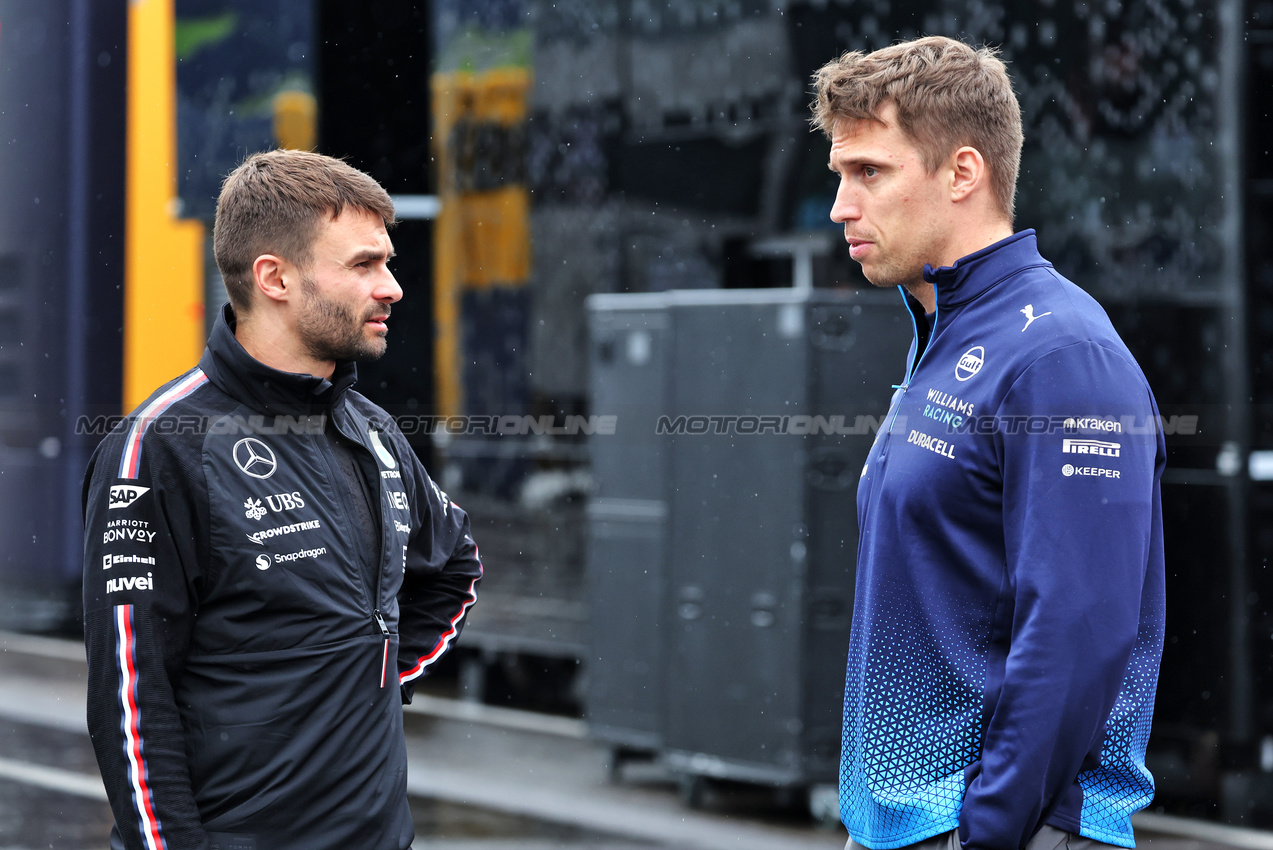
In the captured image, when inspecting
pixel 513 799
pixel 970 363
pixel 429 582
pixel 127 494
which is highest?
pixel 970 363

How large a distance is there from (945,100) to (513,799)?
438cm

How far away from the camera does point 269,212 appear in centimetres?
215

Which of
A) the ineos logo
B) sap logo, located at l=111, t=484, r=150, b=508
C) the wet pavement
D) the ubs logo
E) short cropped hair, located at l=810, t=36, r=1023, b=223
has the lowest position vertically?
the wet pavement

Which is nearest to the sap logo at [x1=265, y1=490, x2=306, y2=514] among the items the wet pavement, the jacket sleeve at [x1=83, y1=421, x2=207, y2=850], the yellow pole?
the jacket sleeve at [x1=83, y1=421, x2=207, y2=850]

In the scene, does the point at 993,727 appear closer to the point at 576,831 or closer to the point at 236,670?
the point at 236,670

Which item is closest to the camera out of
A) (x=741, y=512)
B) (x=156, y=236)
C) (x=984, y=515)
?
(x=984, y=515)

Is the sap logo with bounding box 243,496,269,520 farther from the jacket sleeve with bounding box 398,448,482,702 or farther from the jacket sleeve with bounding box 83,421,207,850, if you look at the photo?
the jacket sleeve with bounding box 398,448,482,702

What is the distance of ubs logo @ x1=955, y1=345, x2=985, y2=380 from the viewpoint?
186 centimetres

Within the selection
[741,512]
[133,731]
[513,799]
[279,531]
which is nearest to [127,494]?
[279,531]

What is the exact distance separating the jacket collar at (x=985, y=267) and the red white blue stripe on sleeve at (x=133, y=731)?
1256mm

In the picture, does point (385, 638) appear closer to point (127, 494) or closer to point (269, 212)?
point (127, 494)

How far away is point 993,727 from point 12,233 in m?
7.20

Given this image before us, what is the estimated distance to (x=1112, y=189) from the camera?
526cm

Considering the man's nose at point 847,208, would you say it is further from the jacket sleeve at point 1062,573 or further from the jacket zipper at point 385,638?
the jacket zipper at point 385,638
